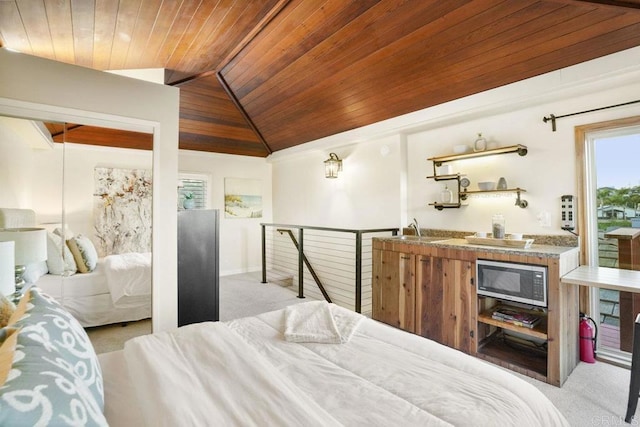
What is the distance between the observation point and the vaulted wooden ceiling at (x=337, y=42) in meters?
2.31

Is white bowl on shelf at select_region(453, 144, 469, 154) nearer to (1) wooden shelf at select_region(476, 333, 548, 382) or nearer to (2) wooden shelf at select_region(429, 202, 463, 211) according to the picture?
(2) wooden shelf at select_region(429, 202, 463, 211)

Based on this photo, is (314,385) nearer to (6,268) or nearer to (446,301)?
(6,268)

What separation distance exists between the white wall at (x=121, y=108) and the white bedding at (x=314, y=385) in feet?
5.92

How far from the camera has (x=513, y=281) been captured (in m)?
2.58

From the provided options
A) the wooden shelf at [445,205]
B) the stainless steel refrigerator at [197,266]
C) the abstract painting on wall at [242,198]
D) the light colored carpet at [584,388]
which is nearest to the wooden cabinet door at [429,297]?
the light colored carpet at [584,388]

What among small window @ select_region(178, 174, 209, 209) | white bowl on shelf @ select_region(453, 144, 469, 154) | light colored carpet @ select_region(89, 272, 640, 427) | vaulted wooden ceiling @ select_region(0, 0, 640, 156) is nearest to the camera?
light colored carpet @ select_region(89, 272, 640, 427)

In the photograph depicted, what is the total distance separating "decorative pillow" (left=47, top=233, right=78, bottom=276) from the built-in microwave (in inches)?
143

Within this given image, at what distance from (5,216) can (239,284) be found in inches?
138

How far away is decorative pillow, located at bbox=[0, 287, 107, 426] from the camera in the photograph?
663 millimetres

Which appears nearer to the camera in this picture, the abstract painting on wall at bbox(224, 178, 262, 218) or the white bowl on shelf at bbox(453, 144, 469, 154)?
the white bowl on shelf at bbox(453, 144, 469, 154)

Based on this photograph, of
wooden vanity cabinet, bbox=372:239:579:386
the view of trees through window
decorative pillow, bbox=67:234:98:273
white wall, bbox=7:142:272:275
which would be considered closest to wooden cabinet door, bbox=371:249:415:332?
wooden vanity cabinet, bbox=372:239:579:386

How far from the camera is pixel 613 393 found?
2.28 meters

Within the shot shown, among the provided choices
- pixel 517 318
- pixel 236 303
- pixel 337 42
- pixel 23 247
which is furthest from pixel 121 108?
pixel 517 318

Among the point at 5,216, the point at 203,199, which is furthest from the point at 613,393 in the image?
the point at 203,199
